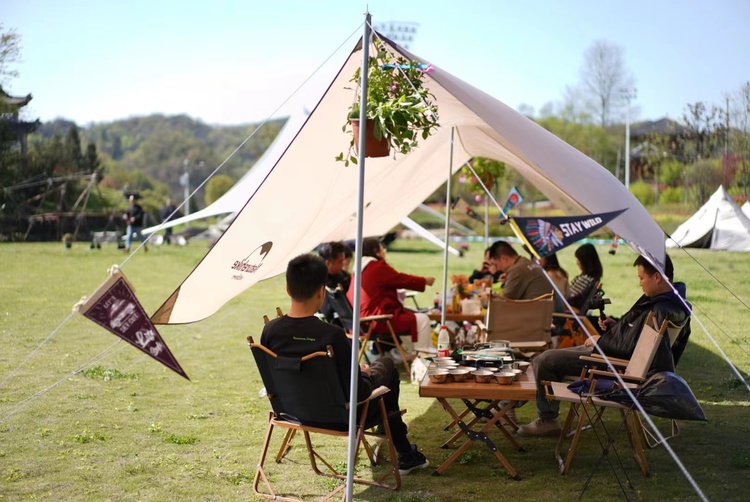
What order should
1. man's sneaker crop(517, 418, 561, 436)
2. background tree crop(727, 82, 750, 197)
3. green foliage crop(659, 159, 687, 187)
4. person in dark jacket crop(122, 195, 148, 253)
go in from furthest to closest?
person in dark jacket crop(122, 195, 148, 253) < green foliage crop(659, 159, 687, 187) < background tree crop(727, 82, 750, 197) < man's sneaker crop(517, 418, 561, 436)

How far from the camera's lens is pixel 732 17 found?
70.6ft

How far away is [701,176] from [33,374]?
580 inches

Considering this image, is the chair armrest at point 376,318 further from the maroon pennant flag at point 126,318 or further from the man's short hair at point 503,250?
the maroon pennant flag at point 126,318

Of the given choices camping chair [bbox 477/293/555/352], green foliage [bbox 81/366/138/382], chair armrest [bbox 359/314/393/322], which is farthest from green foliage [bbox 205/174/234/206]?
camping chair [bbox 477/293/555/352]

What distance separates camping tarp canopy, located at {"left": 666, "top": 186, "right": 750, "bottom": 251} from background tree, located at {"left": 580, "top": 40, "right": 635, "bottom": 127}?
3500cm

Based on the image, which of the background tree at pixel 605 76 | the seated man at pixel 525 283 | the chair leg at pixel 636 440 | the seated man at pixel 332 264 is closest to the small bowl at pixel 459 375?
the chair leg at pixel 636 440

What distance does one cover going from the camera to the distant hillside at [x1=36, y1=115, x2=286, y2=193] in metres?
74.7

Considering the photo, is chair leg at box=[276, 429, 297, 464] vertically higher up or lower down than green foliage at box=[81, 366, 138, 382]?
higher up

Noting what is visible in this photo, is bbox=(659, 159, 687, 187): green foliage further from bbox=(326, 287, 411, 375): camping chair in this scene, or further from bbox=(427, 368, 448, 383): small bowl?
bbox=(427, 368, 448, 383): small bowl

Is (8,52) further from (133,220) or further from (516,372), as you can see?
(516,372)

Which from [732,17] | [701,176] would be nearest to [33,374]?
[701,176]

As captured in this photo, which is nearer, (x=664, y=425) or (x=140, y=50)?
(x=664, y=425)

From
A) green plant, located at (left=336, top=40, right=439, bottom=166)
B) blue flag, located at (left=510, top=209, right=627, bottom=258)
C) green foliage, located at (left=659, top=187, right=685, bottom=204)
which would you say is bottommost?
blue flag, located at (left=510, top=209, right=627, bottom=258)

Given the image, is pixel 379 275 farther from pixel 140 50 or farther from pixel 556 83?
pixel 556 83
